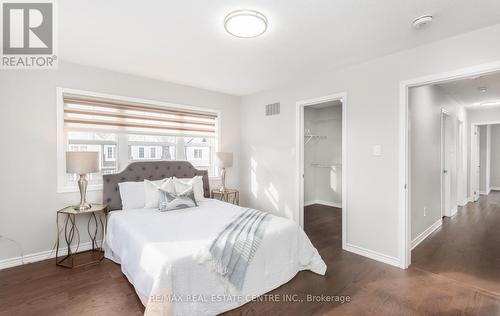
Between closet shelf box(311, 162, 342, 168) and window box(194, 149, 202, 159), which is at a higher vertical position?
window box(194, 149, 202, 159)

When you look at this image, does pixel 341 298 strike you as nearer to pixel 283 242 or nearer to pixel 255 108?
pixel 283 242

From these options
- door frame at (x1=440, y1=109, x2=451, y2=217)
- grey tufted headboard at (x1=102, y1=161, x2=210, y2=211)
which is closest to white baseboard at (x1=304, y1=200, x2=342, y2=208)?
door frame at (x1=440, y1=109, x2=451, y2=217)

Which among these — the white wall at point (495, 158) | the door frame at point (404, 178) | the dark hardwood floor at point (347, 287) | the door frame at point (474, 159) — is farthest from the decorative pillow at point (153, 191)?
the white wall at point (495, 158)

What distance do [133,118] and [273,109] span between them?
7.35 feet

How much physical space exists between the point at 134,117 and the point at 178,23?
1.94 meters

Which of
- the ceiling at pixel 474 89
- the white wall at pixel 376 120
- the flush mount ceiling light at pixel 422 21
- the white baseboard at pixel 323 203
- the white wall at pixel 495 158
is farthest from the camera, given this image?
the white wall at pixel 495 158

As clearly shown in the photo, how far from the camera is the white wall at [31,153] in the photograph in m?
2.74

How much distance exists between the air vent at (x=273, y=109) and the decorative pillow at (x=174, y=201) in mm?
2031

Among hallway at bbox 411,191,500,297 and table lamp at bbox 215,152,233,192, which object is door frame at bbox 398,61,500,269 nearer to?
hallway at bbox 411,191,500,297

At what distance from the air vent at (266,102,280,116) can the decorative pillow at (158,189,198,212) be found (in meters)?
2.03

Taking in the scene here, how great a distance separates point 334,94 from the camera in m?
3.38

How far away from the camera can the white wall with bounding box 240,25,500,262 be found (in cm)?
242

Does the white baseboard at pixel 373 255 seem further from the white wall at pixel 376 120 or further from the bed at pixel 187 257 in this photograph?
the bed at pixel 187 257

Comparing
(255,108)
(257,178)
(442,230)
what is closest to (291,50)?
(255,108)
